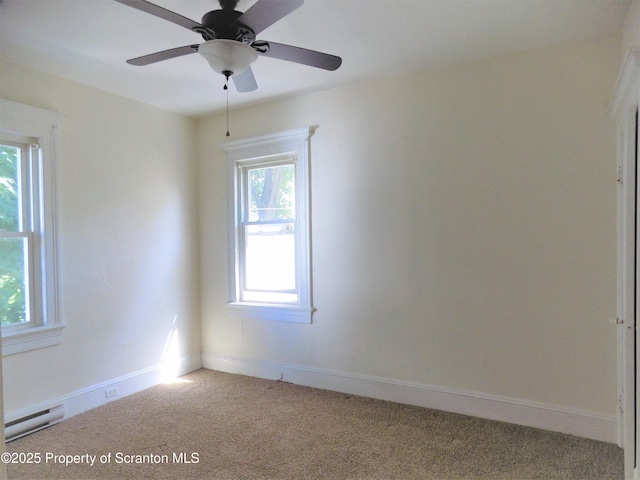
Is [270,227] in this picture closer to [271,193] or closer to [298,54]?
[271,193]

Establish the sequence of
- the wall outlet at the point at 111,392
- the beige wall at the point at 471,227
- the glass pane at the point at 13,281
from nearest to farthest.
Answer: the beige wall at the point at 471,227 < the glass pane at the point at 13,281 < the wall outlet at the point at 111,392

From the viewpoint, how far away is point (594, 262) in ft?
8.52

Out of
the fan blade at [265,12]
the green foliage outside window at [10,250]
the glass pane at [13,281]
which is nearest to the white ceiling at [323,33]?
the fan blade at [265,12]

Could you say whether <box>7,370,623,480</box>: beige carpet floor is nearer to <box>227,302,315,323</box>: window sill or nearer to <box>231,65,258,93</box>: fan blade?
<box>227,302,315,323</box>: window sill

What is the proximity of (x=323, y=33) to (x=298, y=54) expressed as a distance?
486 millimetres

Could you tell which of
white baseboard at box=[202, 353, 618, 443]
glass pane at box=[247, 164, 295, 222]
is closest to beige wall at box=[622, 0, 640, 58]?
white baseboard at box=[202, 353, 618, 443]

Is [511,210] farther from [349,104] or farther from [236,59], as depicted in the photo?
[236,59]

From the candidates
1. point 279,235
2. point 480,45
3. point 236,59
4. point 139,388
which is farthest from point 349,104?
point 139,388

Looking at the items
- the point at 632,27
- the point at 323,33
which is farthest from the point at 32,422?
the point at 632,27

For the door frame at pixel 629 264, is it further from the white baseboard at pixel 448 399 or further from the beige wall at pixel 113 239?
the beige wall at pixel 113 239

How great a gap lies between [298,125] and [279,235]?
103 cm

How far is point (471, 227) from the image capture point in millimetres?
2951

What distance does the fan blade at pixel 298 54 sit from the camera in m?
2.07

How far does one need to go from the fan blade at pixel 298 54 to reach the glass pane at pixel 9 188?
6.72 feet
